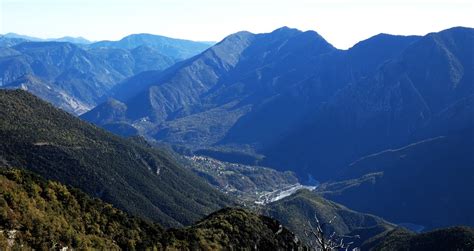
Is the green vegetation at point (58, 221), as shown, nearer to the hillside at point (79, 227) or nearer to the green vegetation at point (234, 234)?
the hillside at point (79, 227)

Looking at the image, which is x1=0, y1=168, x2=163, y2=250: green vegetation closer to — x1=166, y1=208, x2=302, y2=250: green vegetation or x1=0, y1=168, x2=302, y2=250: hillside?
x1=0, y1=168, x2=302, y2=250: hillside

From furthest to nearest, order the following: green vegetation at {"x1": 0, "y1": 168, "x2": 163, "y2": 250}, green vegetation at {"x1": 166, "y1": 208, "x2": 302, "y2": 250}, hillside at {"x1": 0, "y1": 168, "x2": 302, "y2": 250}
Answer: green vegetation at {"x1": 166, "y1": 208, "x2": 302, "y2": 250} < hillside at {"x1": 0, "y1": 168, "x2": 302, "y2": 250} < green vegetation at {"x1": 0, "y1": 168, "x2": 163, "y2": 250}

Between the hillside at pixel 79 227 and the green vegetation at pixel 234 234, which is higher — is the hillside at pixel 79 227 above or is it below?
above

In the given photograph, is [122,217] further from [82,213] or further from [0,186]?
[0,186]

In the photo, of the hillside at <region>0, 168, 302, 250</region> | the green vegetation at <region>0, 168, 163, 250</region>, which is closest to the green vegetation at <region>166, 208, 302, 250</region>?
the hillside at <region>0, 168, 302, 250</region>

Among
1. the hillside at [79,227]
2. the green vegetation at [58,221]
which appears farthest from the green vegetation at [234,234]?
the green vegetation at [58,221]

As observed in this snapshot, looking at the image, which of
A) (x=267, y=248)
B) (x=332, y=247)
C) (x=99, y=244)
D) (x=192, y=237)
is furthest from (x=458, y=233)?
(x=332, y=247)

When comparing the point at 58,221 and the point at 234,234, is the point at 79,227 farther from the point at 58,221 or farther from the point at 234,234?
the point at 234,234

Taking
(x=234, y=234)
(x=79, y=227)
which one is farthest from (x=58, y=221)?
(x=234, y=234)
